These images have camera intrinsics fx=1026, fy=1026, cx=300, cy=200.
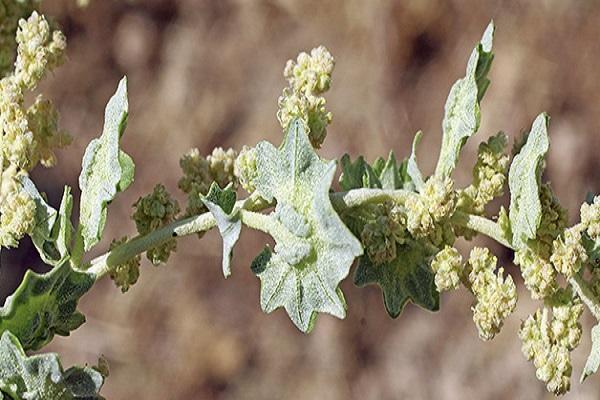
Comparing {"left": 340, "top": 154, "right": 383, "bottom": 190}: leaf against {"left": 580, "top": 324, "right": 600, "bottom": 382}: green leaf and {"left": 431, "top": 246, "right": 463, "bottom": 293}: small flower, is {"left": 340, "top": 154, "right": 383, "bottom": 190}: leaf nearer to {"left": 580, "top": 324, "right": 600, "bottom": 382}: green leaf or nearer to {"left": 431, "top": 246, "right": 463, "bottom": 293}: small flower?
{"left": 431, "top": 246, "right": 463, "bottom": 293}: small flower

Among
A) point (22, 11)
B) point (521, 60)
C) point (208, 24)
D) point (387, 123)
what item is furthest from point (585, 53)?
point (22, 11)

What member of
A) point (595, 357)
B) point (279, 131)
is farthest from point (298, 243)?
point (279, 131)

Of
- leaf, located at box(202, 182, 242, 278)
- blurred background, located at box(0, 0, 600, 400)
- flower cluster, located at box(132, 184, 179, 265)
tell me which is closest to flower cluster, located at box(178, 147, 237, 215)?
flower cluster, located at box(132, 184, 179, 265)

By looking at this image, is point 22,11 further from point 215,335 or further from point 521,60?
point 521,60

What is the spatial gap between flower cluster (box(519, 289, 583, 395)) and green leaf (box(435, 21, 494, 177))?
0.69 feet

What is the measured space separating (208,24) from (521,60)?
48.8 inches

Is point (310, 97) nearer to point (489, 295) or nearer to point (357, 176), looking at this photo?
point (357, 176)

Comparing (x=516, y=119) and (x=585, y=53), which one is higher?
(x=585, y=53)

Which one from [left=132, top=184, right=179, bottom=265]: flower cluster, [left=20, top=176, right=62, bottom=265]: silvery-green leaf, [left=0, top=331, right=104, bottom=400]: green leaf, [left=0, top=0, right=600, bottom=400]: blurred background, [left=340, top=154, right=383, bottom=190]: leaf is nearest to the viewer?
[left=0, top=331, right=104, bottom=400]: green leaf

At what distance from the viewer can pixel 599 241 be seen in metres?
1.28

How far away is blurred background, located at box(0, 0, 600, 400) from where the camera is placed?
3.89m

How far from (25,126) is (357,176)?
1.49 feet

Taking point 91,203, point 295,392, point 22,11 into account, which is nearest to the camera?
point 91,203

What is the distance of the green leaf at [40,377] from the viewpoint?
3.57ft
